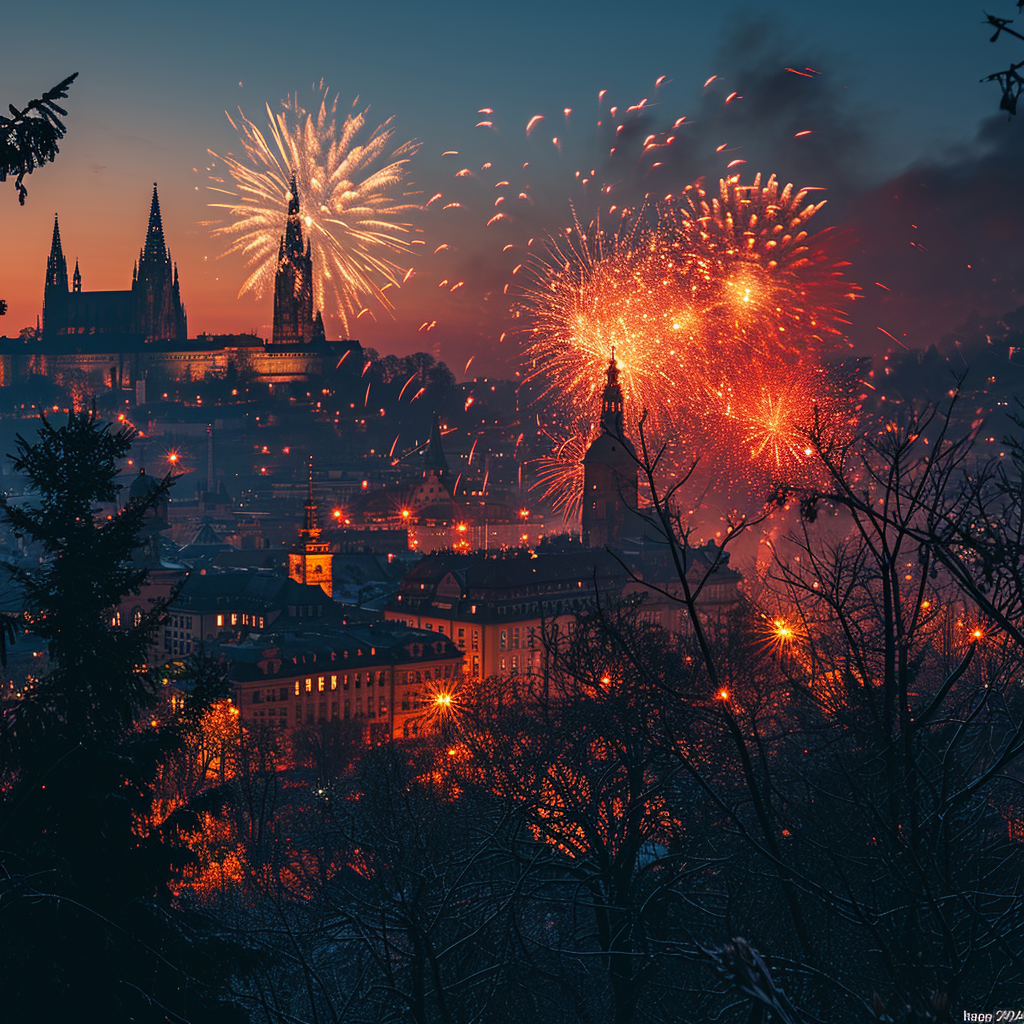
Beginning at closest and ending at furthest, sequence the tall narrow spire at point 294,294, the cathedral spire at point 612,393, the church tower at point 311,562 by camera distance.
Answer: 1. the cathedral spire at point 612,393
2. the church tower at point 311,562
3. the tall narrow spire at point 294,294

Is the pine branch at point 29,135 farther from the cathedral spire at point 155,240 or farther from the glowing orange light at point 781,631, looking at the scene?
the cathedral spire at point 155,240

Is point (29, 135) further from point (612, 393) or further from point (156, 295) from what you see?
point (156, 295)

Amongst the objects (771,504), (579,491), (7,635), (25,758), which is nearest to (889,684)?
(771,504)

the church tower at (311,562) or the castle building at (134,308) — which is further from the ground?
the castle building at (134,308)

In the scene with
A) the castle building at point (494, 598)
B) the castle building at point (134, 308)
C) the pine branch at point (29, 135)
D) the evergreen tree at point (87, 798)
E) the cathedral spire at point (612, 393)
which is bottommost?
the castle building at point (494, 598)

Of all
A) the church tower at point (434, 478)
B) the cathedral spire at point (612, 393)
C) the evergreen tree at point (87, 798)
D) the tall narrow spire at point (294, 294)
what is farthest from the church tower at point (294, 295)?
the evergreen tree at point (87, 798)

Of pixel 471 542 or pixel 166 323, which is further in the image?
pixel 166 323

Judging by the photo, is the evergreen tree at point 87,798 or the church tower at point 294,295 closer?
the evergreen tree at point 87,798

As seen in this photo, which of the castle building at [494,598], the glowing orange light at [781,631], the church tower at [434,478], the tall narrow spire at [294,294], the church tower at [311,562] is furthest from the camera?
the tall narrow spire at [294,294]

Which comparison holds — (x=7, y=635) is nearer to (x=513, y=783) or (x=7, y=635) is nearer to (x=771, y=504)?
(x=771, y=504)
